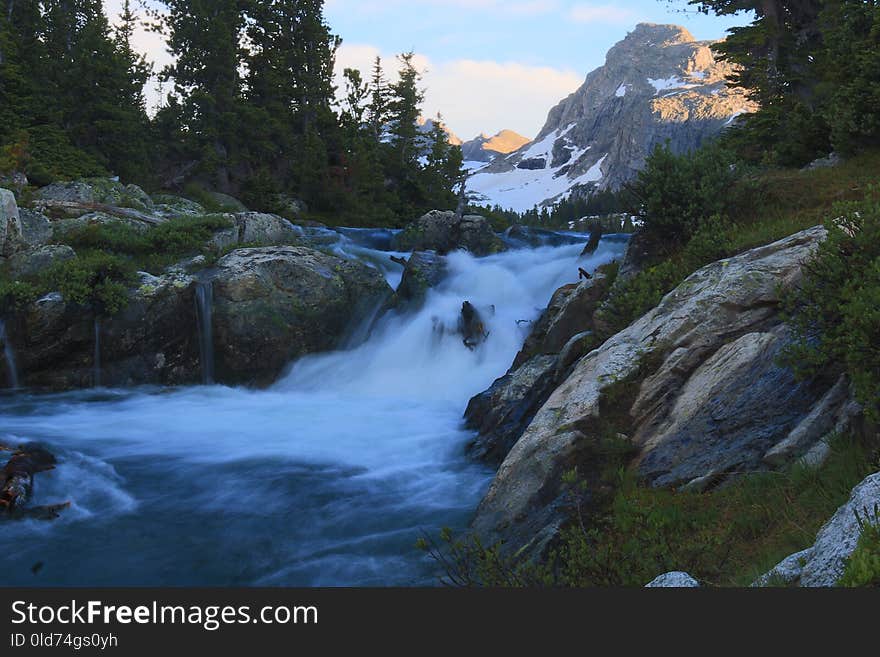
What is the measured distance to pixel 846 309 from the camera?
5.35 m

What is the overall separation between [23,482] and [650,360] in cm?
953

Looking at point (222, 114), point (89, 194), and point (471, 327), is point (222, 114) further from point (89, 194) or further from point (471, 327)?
point (471, 327)

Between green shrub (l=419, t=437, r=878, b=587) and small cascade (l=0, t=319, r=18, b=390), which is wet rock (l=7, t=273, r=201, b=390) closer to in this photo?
small cascade (l=0, t=319, r=18, b=390)

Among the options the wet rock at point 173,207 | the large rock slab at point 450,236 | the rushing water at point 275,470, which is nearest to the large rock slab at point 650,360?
the rushing water at point 275,470

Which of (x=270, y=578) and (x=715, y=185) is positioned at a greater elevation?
(x=715, y=185)

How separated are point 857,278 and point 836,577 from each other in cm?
331

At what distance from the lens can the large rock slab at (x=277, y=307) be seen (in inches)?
682

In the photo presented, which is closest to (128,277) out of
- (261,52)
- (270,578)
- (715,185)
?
(270,578)

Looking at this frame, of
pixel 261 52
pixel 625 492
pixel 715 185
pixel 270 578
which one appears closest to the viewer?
pixel 625 492

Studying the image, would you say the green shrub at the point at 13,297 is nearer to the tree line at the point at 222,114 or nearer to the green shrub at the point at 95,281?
the green shrub at the point at 95,281

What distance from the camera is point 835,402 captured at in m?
5.81

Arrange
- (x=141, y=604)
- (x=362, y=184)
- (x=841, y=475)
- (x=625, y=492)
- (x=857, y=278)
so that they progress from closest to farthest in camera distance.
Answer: (x=141, y=604), (x=841, y=475), (x=857, y=278), (x=625, y=492), (x=362, y=184)

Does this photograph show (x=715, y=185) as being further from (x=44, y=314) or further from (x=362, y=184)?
(x=362, y=184)

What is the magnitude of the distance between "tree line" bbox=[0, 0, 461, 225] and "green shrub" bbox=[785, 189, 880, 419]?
28778 millimetres
